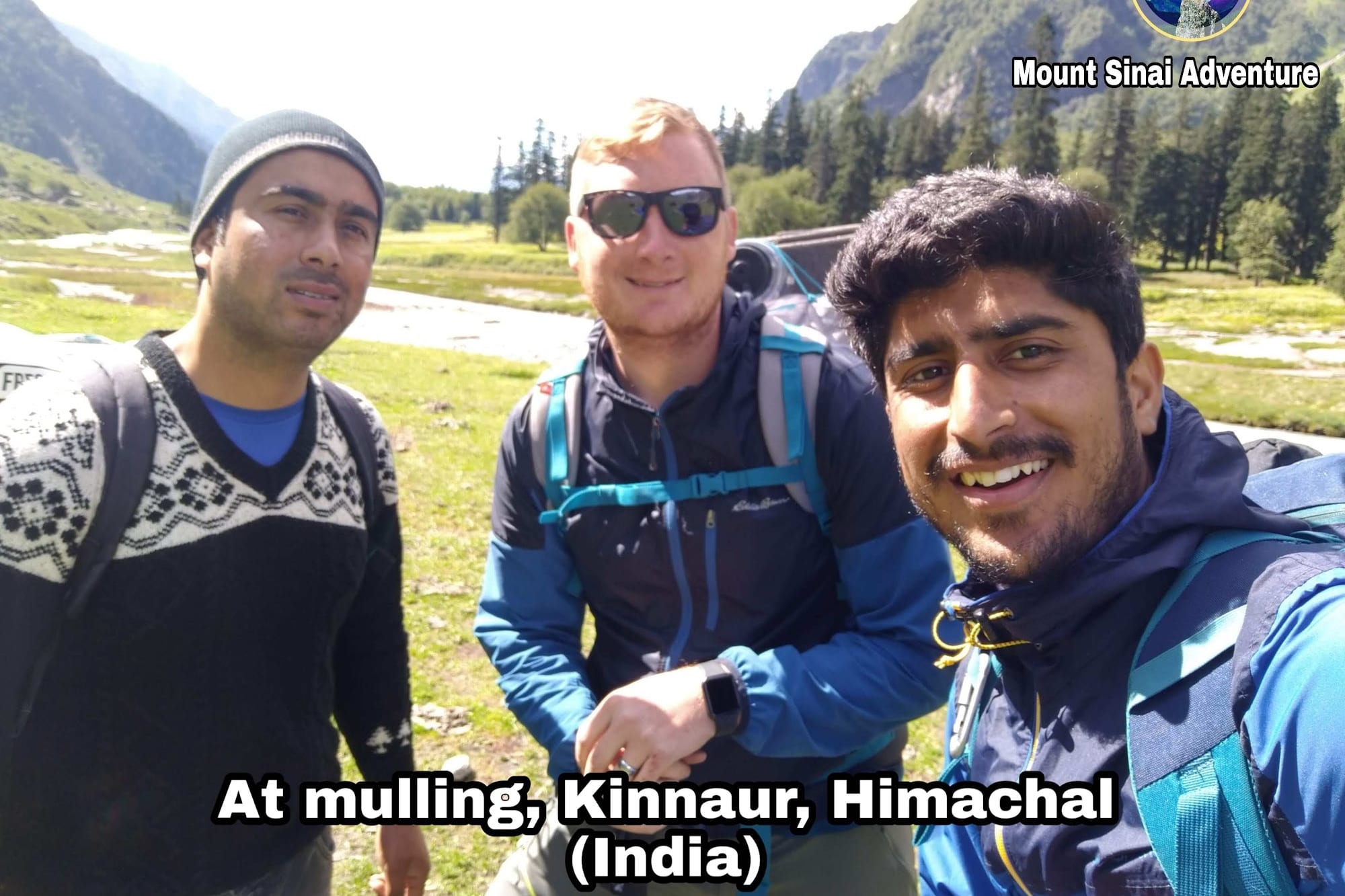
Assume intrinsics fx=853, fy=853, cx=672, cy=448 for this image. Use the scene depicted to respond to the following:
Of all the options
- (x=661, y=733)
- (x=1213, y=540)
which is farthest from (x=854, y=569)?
(x=1213, y=540)

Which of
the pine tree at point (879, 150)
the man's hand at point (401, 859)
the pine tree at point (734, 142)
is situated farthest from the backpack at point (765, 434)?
the pine tree at point (734, 142)

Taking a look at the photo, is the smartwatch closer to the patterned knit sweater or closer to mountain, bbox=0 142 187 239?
the patterned knit sweater

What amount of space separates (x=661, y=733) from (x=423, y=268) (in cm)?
10463

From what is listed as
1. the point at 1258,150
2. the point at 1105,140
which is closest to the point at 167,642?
the point at 1258,150

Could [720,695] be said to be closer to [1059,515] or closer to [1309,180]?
[1059,515]

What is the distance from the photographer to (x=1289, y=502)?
1944mm

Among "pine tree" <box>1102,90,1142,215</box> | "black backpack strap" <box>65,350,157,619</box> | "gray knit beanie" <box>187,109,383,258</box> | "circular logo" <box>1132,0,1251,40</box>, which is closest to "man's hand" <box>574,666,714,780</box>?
"black backpack strap" <box>65,350,157,619</box>

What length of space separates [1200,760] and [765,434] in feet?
5.15

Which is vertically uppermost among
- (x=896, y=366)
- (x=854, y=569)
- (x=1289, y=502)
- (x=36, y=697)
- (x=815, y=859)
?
(x=896, y=366)

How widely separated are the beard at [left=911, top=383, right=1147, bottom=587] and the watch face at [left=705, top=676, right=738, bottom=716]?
0.84 m

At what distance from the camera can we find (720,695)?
8.40ft

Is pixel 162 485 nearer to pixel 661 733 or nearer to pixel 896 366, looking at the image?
pixel 661 733

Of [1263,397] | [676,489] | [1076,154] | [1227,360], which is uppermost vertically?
[1076,154]

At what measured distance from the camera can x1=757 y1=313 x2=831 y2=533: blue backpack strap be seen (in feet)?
9.26
